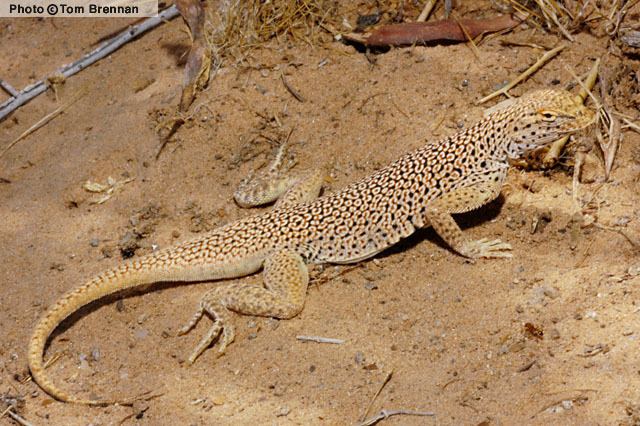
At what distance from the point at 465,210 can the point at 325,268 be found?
108 cm

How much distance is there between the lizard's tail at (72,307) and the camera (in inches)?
186

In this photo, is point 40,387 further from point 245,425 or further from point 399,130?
point 399,130

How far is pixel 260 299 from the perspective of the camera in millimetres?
5000

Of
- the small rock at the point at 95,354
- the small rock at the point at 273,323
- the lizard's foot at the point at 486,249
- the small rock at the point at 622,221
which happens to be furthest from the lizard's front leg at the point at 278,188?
the small rock at the point at 622,221

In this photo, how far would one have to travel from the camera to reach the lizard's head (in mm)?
4738

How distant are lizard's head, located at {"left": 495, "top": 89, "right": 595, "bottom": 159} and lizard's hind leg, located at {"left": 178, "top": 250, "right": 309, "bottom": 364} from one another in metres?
1.69

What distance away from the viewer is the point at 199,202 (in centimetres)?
605

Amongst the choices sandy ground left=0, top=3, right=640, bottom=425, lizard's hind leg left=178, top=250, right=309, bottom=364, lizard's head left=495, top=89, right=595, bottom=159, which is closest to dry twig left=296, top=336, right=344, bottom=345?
sandy ground left=0, top=3, right=640, bottom=425

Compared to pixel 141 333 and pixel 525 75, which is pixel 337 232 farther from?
pixel 525 75

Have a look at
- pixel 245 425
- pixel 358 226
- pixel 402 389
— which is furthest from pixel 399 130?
pixel 245 425

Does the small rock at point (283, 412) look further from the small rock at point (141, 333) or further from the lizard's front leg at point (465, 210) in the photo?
the lizard's front leg at point (465, 210)

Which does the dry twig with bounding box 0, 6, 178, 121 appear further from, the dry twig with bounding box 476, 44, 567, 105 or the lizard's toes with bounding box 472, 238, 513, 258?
the lizard's toes with bounding box 472, 238, 513, 258

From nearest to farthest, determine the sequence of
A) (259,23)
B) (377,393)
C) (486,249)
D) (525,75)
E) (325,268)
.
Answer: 1. (377,393)
2. (486,249)
3. (325,268)
4. (525,75)
5. (259,23)

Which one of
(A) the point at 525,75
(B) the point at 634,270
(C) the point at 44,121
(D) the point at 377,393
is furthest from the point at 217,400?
(C) the point at 44,121
